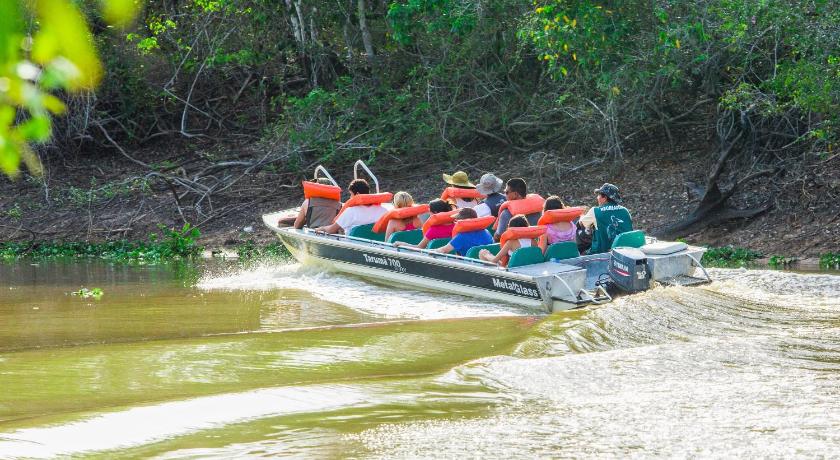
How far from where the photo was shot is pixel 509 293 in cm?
1048

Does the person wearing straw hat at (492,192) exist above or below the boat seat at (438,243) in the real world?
above

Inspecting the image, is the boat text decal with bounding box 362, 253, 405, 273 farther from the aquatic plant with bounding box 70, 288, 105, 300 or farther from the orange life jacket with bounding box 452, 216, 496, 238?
the aquatic plant with bounding box 70, 288, 105, 300

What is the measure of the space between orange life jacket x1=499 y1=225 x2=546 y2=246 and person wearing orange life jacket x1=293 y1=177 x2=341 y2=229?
377 cm

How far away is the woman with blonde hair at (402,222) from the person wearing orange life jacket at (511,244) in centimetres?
196

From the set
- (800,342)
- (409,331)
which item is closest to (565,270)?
(409,331)

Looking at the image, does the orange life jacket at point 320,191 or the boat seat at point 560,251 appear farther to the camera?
the orange life jacket at point 320,191

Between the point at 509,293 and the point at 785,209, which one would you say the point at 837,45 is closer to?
the point at 785,209

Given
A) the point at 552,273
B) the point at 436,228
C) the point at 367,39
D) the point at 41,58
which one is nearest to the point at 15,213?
the point at 367,39

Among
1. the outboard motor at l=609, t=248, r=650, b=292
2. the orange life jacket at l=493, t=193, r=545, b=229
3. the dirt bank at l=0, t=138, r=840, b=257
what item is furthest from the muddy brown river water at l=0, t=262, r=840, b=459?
the dirt bank at l=0, t=138, r=840, b=257

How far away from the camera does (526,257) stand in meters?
10.4

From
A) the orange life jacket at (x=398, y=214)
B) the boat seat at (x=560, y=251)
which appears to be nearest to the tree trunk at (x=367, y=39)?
the orange life jacket at (x=398, y=214)

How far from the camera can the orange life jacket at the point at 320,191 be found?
13.7 m

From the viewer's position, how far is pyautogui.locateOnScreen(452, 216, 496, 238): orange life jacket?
11.3m

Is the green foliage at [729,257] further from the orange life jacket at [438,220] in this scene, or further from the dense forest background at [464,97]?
the orange life jacket at [438,220]
